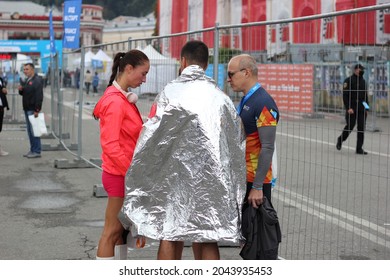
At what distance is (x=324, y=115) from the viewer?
20.8ft

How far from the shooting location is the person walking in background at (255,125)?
5059 mm

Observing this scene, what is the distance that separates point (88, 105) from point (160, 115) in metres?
10.6

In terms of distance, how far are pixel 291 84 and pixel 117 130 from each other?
2315 mm

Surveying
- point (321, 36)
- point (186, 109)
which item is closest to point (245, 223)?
point (186, 109)

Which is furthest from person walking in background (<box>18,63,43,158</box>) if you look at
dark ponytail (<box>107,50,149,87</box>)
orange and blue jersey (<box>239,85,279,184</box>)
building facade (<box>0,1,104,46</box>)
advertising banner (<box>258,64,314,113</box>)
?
building facade (<box>0,1,104,46</box>)

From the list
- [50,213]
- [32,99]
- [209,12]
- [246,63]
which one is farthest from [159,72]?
[209,12]

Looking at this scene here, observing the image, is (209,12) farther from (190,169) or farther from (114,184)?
(190,169)

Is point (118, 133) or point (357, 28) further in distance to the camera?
point (357, 28)

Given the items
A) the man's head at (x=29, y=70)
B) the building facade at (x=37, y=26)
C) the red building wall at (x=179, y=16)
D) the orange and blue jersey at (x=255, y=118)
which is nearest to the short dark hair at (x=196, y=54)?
the orange and blue jersey at (x=255, y=118)

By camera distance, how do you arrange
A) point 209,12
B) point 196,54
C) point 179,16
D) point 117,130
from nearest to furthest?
1. point 196,54
2. point 117,130
3. point 209,12
4. point 179,16

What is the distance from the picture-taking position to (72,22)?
24.7 metres

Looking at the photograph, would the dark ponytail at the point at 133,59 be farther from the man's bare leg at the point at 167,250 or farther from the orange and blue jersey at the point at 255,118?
the man's bare leg at the point at 167,250

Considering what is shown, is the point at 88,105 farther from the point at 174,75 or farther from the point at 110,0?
the point at 110,0

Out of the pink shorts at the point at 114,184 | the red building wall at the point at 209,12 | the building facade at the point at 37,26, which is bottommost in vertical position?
the pink shorts at the point at 114,184
